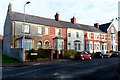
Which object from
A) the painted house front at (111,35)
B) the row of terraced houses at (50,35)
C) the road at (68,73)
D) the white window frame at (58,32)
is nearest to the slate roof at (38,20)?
the row of terraced houses at (50,35)

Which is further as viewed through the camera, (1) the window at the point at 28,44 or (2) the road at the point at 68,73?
(1) the window at the point at 28,44

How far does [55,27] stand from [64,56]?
906cm

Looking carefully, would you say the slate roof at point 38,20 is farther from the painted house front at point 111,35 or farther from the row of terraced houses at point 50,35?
the painted house front at point 111,35

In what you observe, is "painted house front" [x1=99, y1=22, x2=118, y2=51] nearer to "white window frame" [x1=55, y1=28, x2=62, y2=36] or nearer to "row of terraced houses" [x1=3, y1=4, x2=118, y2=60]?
"row of terraced houses" [x1=3, y1=4, x2=118, y2=60]

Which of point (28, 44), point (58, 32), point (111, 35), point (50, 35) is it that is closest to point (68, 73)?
point (28, 44)

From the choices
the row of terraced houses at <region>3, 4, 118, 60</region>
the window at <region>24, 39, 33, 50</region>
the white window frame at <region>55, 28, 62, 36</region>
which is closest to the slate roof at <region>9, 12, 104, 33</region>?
the row of terraced houses at <region>3, 4, 118, 60</region>

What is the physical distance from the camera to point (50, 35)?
35812mm

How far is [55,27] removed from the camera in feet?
121

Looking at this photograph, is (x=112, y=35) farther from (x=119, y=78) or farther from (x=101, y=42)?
(x=119, y=78)

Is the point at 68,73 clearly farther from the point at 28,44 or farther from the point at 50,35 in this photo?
the point at 50,35

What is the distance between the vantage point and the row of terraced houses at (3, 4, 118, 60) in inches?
1232

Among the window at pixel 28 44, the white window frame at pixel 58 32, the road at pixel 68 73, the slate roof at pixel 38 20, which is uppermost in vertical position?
the slate roof at pixel 38 20

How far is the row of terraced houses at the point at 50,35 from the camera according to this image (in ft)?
103

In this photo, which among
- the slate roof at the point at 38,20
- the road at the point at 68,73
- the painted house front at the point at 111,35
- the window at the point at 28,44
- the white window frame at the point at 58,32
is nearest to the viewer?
the road at the point at 68,73
